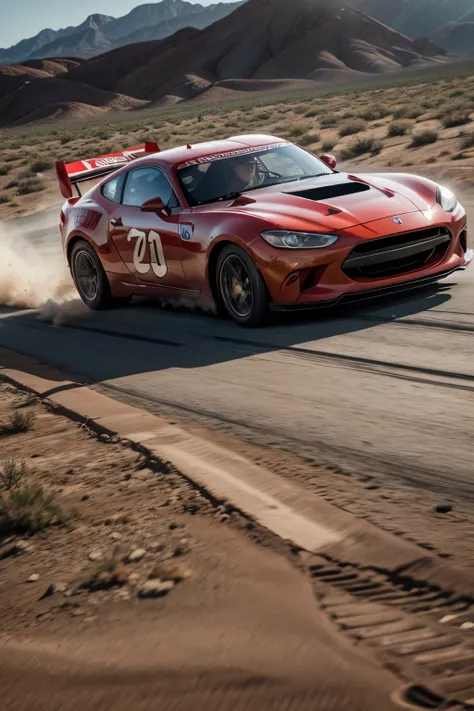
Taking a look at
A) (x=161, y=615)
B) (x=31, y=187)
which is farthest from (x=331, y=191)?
(x=31, y=187)

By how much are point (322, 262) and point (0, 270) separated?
7163 mm

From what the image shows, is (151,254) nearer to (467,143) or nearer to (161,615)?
(161,615)

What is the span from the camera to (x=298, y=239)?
7.91 m

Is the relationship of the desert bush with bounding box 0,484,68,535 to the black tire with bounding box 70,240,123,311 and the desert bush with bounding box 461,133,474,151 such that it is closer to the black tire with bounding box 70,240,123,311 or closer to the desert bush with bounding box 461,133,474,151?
the black tire with bounding box 70,240,123,311

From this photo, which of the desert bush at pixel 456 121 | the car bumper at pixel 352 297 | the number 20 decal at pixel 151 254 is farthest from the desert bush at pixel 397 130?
the car bumper at pixel 352 297

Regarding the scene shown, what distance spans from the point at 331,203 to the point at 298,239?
648mm

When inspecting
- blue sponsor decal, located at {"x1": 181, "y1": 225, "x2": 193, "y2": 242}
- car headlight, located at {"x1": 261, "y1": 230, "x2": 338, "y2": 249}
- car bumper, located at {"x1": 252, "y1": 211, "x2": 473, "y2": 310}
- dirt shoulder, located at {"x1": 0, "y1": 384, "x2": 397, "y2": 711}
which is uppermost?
blue sponsor decal, located at {"x1": 181, "y1": 225, "x2": 193, "y2": 242}

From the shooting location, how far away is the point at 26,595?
364cm

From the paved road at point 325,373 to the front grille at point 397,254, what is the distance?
0.33 metres

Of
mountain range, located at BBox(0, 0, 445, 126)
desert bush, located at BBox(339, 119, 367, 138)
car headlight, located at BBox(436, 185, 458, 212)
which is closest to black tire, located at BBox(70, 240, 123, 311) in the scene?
car headlight, located at BBox(436, 185, 458, 212)

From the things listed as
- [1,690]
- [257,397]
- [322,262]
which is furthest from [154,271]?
[1,690]

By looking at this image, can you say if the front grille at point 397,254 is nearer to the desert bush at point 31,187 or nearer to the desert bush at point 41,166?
the desert bush at point 31,187

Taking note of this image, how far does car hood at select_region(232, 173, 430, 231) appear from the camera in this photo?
8.03 m

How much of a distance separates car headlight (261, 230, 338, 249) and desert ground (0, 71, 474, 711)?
68cm
